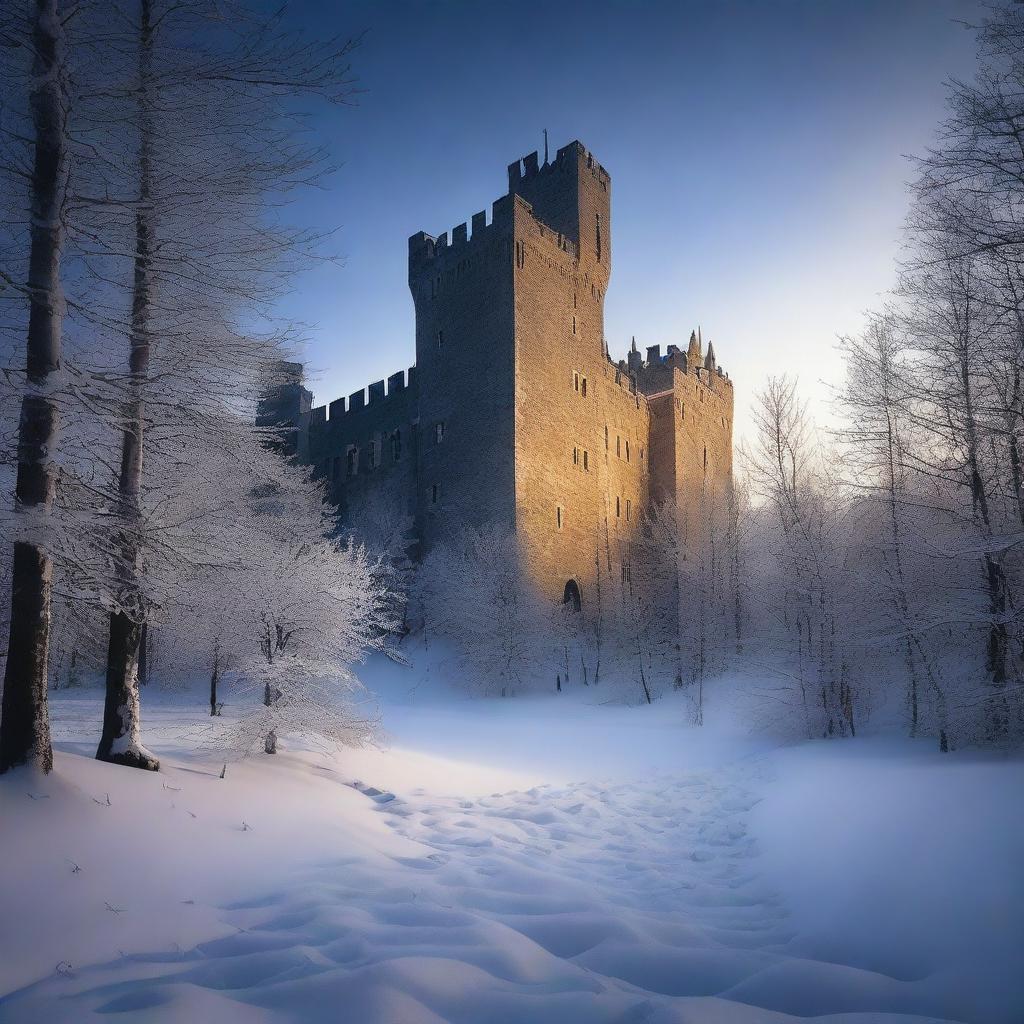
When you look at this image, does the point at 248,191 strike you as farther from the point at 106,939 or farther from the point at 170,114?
the point at 106,939

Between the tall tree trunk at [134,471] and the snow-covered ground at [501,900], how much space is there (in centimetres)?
65

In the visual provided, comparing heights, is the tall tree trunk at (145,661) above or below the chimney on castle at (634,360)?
A: below

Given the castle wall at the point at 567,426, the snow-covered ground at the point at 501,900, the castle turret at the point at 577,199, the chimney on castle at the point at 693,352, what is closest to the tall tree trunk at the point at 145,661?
the snow-covered ground at the point at 501,900

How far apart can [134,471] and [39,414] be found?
5.46ft

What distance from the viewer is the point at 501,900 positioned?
12.9 ft

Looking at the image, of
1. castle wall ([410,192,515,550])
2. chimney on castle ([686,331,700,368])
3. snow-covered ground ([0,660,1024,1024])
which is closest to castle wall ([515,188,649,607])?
castle wall ([410,192,515,550])

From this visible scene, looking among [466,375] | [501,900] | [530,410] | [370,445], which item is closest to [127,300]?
[501,900]

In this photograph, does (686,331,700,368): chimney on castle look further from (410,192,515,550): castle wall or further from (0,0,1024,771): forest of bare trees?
(0,0,1024,771): forest of bare trees

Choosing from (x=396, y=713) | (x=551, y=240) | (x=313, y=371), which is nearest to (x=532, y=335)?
(x=551, y=240)

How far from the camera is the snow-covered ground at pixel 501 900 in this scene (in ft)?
8.73

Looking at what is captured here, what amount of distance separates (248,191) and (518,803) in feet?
22.7

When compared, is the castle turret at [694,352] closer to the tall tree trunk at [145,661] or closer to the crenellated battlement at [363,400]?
the crenellated battlement at [363,400]

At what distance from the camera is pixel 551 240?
90.3 feet

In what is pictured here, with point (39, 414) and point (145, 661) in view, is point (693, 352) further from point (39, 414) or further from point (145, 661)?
point (39, 414)
